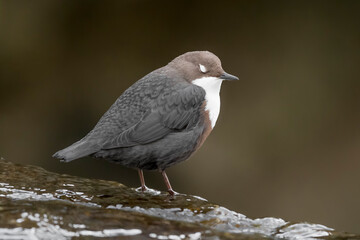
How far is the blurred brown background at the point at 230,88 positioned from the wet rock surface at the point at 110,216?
2.74 m

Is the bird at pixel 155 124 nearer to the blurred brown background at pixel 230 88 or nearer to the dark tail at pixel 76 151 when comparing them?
the dark tail at pixel 76 151

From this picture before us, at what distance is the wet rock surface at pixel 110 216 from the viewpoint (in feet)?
9.40

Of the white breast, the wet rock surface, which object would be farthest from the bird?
the wet rock surface

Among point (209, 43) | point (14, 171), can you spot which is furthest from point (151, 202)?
point (209, 43)

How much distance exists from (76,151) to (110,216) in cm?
70

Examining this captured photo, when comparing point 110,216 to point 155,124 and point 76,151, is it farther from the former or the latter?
point 155,124

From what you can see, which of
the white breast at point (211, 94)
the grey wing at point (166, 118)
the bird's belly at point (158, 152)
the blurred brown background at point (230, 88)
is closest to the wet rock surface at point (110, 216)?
the bird's belly at point (158, 152)

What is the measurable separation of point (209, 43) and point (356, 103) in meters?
1.73

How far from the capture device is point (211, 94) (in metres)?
4.20

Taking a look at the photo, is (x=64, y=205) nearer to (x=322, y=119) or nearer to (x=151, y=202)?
(x=151, y=202)

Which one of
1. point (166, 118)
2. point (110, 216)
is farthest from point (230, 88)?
point (110, 216)

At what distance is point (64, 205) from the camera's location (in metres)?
3.20

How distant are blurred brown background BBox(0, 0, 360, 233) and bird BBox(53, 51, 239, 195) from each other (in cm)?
256

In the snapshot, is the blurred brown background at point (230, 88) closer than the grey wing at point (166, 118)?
No
